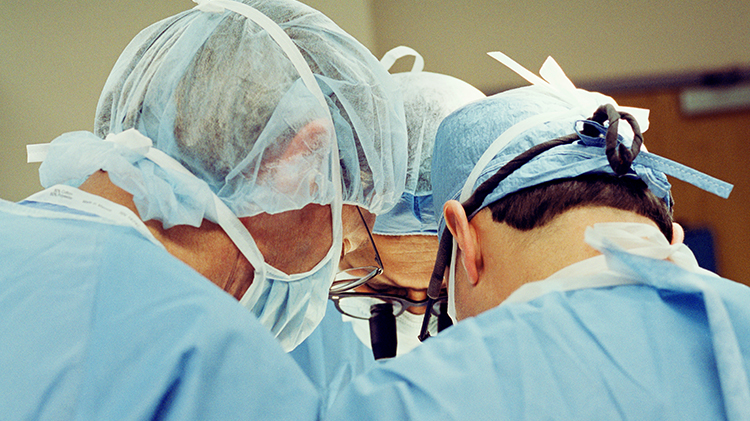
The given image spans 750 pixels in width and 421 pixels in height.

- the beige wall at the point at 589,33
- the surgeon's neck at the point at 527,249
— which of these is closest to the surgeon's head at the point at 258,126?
the surgeon's neck at the point at 527,249

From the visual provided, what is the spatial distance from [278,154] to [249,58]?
0.51 ft

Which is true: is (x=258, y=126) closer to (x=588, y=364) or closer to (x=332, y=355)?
(x=588, y=364)

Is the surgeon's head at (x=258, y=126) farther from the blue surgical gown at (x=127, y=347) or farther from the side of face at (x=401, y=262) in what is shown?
the side of face at (x=401, y=262)

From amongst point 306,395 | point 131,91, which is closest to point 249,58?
point 131,91

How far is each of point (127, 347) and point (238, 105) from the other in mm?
415

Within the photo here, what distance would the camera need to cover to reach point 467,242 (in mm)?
861

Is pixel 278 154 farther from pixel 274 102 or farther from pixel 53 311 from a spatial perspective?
pixel 53 311

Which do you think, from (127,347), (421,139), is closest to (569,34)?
(421,139)

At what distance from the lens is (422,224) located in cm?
136

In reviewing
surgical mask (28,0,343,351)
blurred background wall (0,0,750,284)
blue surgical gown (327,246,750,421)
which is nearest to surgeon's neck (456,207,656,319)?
blue surgical gown (327,246,750,421)

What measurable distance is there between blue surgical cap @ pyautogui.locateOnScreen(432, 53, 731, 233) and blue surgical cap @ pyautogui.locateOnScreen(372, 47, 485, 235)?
0.63 feet

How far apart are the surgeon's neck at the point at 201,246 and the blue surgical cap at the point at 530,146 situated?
381 millimetres

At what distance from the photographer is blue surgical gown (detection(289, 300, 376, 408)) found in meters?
1.81

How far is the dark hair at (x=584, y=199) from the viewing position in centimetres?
75
